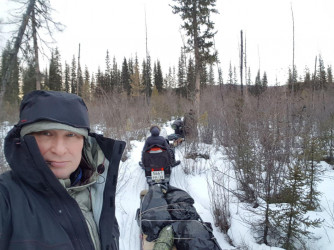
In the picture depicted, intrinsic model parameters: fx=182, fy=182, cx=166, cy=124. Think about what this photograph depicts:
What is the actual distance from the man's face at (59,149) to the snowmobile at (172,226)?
185 cm

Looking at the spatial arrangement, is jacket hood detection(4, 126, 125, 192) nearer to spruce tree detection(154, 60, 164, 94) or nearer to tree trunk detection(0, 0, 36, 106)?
tree trunk detection(0, 0, 36, 106)

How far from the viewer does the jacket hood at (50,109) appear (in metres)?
0.94

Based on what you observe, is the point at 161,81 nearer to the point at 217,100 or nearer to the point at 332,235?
the point at 217,100

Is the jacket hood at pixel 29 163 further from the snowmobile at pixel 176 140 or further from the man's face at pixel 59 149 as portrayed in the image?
the snowmobile at pixel 176 140

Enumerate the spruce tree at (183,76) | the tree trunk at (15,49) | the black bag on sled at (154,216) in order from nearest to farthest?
the black bag on sled at (154,216), the tree trunk at (15,49), the spruce tree at (183,76)

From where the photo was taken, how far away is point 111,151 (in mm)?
1408

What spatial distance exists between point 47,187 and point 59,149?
198mm

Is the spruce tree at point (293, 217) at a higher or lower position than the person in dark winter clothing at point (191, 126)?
lower

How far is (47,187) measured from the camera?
907 mm

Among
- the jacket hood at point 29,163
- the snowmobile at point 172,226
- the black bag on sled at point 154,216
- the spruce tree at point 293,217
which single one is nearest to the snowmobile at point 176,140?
the snowmobile at point 172,226

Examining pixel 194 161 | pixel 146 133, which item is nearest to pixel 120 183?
pixel 194 161

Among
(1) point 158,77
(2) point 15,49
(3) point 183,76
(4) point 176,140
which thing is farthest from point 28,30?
(1) point 158,77

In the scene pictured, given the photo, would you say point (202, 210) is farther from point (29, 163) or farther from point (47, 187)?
point (29, 163)

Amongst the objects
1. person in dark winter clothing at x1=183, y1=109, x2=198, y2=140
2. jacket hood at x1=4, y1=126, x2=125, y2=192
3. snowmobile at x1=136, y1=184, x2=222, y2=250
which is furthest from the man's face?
person in dark winter clothing at x1=183, y1=109, x2=198, y2=140
